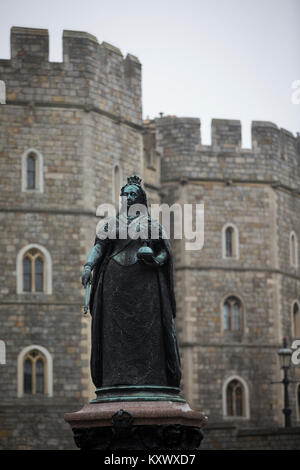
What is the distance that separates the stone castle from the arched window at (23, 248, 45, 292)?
3cm

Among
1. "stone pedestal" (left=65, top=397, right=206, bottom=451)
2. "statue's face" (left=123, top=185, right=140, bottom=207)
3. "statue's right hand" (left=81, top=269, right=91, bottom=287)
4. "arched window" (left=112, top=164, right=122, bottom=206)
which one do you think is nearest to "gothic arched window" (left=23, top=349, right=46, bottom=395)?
"arched window" (left=112, top=164, right=122, bottom=206)

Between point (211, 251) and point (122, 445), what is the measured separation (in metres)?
27.3

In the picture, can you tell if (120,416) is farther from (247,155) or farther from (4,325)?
(247,155)

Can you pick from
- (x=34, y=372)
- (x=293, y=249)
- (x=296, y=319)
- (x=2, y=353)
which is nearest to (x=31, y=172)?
(x=2, y=353)

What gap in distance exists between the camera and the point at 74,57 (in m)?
35.2

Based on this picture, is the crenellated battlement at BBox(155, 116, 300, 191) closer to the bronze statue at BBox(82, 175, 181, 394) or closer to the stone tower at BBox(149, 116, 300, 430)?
the stone tower at BBox(149, 116, 300, 430)

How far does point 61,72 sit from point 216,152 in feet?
26.1

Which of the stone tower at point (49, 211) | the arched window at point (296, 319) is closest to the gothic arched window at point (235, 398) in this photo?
the arched window at point (296, 319)

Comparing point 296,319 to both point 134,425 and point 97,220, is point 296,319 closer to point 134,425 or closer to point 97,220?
point 97,220

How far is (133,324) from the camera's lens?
13695mm

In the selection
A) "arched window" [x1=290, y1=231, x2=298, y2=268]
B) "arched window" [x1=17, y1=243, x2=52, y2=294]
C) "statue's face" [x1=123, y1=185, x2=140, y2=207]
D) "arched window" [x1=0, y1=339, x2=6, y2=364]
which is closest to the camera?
"statue's face" [x1=123, y1=185, x2=140, y2=207]

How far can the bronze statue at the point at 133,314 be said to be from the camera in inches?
536

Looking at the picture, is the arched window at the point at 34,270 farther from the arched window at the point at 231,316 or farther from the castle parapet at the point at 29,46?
the arched window at the point at 231,316

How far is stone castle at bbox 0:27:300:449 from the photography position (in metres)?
33.2
